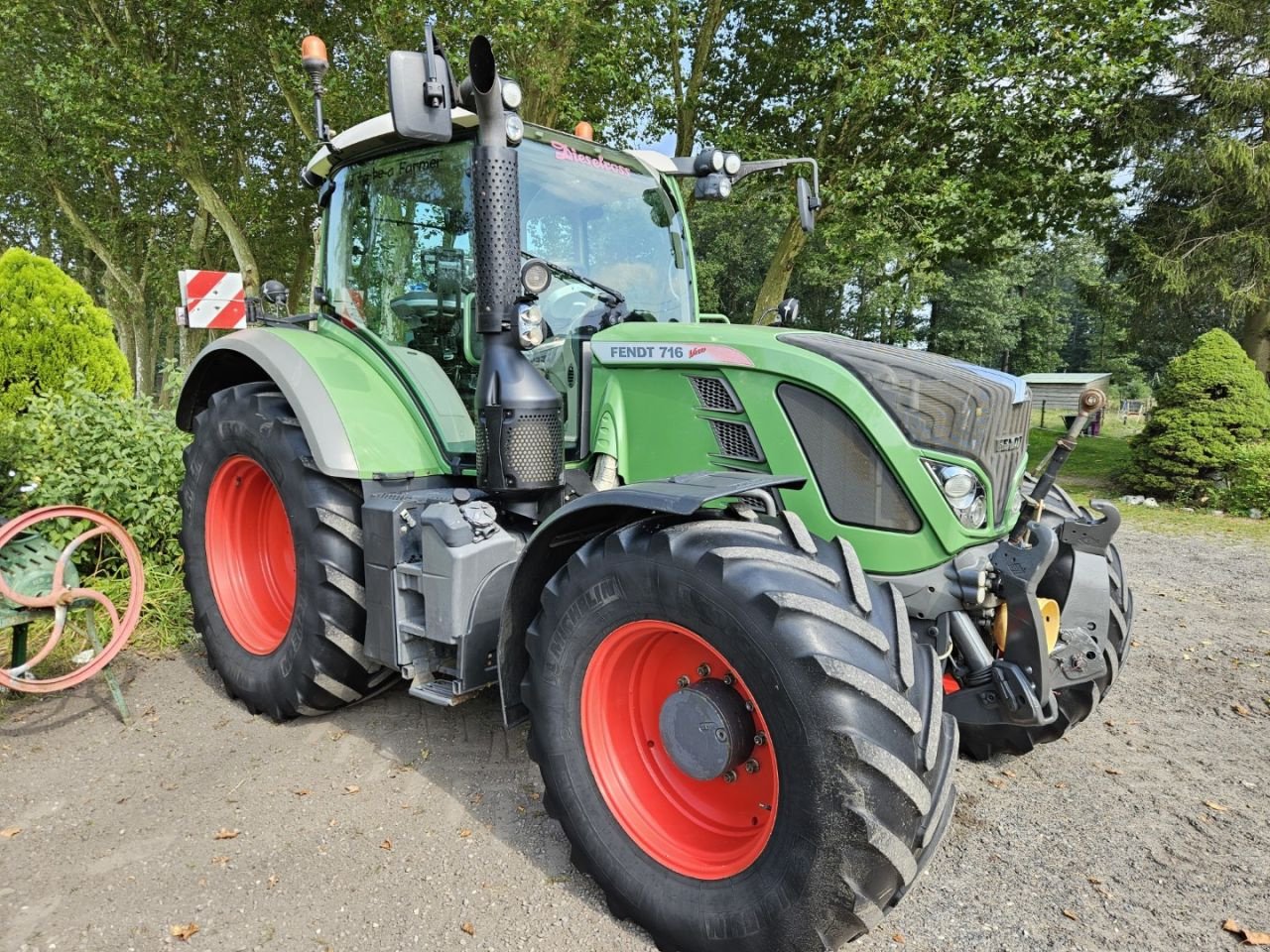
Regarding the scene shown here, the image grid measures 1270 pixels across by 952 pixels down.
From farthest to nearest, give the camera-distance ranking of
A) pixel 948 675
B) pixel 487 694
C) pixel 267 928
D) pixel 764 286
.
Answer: pixel 764 286
pixel 487 694
pixel 948 675
pixel 267 928

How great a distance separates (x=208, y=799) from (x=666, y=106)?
436 inches

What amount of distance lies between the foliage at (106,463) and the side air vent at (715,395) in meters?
3.54

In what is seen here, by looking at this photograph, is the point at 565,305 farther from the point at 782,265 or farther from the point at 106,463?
the point at 782,265

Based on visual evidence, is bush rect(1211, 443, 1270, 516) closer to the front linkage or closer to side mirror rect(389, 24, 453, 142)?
the front linkage

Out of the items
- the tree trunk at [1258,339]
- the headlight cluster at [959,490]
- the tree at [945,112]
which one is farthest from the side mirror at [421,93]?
the tree trunk at [1258,339]

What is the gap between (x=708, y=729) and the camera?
7.10 ft

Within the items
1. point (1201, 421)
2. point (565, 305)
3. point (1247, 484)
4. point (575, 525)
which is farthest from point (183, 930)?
point (1201, 421)

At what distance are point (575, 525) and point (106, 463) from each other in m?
3.52

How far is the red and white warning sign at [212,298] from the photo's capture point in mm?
6410

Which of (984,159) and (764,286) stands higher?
(984,159)

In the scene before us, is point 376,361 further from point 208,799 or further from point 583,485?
point 208,799

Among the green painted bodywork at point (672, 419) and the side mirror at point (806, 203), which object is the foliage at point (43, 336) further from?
the side mirror at point (806, 203)

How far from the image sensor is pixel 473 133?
300cm

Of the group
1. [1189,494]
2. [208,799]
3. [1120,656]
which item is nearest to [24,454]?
[208,799]
